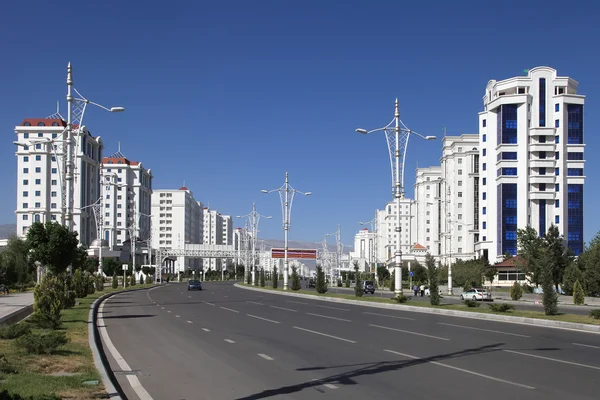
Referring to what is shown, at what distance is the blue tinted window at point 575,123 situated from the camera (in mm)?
94812

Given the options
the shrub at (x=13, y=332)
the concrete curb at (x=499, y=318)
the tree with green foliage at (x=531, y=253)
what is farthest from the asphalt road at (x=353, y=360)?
the tree with green foliage at (x=531, y=253)

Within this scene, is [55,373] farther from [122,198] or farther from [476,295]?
[122,198]

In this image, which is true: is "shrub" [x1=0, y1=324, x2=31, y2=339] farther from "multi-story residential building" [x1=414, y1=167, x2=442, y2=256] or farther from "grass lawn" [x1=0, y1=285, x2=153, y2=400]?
"multi-story residential building" [x1=414, y1=167, x2=442, y2=256]

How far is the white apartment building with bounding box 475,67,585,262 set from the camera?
9425 centimetres

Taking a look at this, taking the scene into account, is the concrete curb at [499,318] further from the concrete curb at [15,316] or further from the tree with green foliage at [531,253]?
the tree with green foliage at [531,253]

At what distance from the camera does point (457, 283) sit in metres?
84.4

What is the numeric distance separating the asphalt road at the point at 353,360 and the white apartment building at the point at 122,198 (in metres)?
134

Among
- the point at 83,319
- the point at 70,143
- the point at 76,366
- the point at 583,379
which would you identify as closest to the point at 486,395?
the point at 583,379

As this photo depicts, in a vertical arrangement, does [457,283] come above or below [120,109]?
below

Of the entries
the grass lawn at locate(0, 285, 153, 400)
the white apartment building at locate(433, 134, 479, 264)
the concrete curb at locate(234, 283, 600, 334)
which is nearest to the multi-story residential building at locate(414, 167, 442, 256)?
the white apartment building at locate(433, 134, 479, 264)

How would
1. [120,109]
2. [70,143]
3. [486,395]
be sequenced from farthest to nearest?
1. [70,143]
2. [120,109]
3. [486,395]

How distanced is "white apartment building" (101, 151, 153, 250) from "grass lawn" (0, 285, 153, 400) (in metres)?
140

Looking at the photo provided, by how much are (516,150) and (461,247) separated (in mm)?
36150

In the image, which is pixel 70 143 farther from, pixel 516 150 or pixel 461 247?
pixel 461 247
